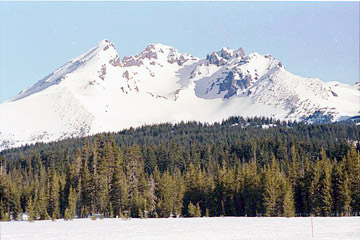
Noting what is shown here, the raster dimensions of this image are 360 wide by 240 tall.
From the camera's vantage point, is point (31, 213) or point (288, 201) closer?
point (288, 201)

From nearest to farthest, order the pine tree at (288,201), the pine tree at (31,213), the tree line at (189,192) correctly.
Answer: the pine tree at (288,201) → the tree line at (189,192) → the pine tree at (31,213)

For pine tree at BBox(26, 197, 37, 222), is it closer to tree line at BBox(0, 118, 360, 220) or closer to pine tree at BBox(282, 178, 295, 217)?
tree line at BBox(0, 118, 360, 220)

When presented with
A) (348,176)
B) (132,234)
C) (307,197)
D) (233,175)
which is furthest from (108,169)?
(132,234)

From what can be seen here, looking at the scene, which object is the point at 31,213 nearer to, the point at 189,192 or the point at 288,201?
the point at 189,192

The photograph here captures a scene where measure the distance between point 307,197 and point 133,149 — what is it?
42774 mm

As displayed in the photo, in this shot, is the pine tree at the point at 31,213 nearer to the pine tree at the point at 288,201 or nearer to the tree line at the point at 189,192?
the tree line at the point at 189,192

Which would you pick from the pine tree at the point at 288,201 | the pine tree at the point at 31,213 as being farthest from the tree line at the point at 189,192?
the pine tree at the point at 31,213

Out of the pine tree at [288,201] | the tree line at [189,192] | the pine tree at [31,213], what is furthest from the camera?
the pine tree at [31,213]

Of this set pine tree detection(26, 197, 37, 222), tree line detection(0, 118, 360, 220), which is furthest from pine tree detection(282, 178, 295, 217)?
pine tree detection(26, 197, 37, 222)

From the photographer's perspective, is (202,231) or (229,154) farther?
(229,154)

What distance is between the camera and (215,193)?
10138cm

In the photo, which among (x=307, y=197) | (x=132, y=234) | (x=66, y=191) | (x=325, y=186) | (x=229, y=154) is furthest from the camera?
(x=229, y=154)

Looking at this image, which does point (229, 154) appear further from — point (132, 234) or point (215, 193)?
point (132, 234)

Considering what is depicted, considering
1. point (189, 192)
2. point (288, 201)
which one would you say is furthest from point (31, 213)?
point (288, 201)
